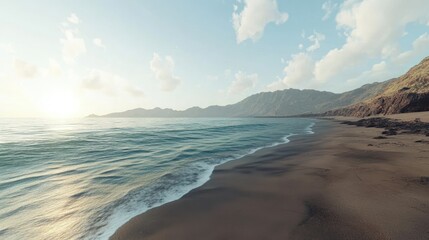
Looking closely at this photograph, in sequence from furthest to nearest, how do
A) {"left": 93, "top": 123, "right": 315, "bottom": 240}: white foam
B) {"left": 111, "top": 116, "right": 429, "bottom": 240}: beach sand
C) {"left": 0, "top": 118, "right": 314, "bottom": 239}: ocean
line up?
{"left": 0, "top": 118, "right": 314, "bottom": 239}: ocean < {"left": 93, "top": 123, "right": 315, "bottom": 240}: white foam < {"left": 111, "top": 116, "right": 429, "bottom": 240}: beach sand

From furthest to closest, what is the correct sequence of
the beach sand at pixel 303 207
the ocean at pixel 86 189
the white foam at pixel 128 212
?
the ocean at pixel 86 189 < the white foam at pixel 128 212 < the beach sand at pixel 303 207

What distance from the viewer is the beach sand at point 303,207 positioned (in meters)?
5.70

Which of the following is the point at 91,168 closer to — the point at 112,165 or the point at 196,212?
the point at 112,165

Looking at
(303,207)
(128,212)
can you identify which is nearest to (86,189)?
(128,212)

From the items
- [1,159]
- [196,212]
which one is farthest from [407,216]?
[1,159]

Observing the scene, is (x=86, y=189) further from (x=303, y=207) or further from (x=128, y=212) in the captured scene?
(x=303, y=207)

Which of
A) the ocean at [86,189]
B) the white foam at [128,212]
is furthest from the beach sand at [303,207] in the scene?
the ocean at [86,189]

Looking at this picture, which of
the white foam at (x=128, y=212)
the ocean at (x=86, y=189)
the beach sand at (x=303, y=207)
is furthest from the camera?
the ocean at (x=86, y=189)

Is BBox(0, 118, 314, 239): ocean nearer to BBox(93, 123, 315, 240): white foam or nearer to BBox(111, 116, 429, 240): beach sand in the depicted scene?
BBox(93, 123, 315, 240): white foam

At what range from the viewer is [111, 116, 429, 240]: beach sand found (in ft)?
18.7

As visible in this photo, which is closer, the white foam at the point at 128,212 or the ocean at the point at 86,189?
the white foam at the point at 128,212

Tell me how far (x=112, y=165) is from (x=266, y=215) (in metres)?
12.0

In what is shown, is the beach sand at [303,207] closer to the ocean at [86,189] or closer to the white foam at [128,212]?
the white foam at [128,212]

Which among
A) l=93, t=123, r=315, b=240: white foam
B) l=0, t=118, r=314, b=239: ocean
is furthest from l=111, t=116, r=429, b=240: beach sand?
l=0, t=118, r=314, b=239: ocean
